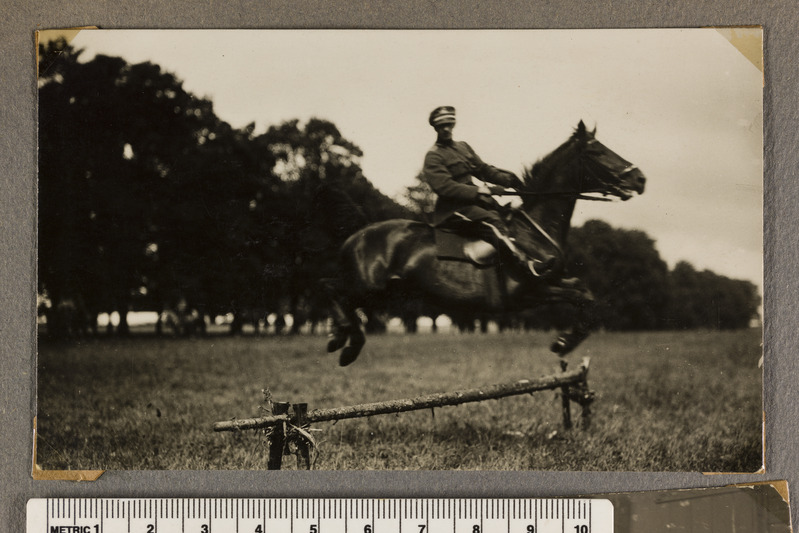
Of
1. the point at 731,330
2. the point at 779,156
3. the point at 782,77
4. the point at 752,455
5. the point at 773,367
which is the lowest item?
the point at 752,455

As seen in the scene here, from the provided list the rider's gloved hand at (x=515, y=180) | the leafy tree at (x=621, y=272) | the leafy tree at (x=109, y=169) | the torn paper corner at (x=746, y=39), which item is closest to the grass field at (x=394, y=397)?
the leafy tree at (x=621, y=272)

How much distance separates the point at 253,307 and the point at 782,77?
2.94 m

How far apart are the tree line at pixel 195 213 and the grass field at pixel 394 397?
180mm

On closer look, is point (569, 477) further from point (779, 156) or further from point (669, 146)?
point (779, 156)

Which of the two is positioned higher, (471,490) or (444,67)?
(444,67)

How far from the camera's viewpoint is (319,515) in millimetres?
2955

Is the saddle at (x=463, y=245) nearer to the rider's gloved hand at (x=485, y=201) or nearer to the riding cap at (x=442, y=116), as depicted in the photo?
the rider's gloved hand at (x=485, y=201)

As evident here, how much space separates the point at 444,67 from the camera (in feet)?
9.84

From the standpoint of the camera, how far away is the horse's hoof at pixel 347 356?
2.99 meters

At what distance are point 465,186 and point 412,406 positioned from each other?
44.8 inches

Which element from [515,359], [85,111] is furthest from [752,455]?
[85,111]

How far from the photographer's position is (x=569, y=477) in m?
3.00

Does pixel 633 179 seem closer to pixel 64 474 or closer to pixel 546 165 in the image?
pixel 546 165

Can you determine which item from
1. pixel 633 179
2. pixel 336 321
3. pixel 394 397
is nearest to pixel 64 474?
pixel 336 321
